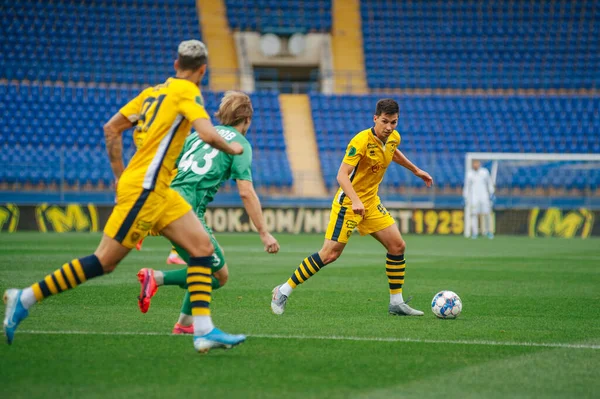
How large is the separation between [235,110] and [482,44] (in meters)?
32.6

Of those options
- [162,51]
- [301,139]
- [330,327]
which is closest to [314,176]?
[301,139]

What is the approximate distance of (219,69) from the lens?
3575cm

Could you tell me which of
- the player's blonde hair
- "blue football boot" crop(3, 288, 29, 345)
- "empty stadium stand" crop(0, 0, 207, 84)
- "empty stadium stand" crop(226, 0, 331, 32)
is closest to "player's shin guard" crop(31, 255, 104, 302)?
"blue football boot" crop(3, 288, 29, 345)

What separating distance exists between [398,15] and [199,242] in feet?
113

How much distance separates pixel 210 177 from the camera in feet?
23.0

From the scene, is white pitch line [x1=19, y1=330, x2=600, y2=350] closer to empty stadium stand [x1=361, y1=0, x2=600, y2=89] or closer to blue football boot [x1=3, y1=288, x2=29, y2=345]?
blue football boot [x1=3, y1=288, x2=29, y2=345]

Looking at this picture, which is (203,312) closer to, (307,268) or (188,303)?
(188,303)

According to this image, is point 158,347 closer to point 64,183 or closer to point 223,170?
point 223,170

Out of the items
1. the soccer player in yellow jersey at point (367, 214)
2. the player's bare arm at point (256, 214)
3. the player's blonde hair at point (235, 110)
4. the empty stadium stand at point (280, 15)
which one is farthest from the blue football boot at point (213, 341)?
the empty stadium stand at point (280, 15)

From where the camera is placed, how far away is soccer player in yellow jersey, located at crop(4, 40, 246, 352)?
5.80 metres

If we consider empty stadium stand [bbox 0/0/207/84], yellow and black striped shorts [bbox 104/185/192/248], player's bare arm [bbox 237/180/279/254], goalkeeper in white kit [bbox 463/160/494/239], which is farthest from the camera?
empty stadium stand [bbox 0/0/207/84]

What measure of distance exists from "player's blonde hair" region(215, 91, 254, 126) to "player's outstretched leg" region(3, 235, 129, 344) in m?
1.54

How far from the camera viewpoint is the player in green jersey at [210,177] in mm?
6711

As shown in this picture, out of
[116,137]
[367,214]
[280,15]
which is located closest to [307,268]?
[367,214]
